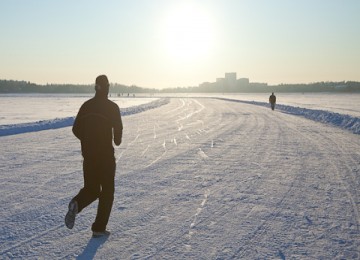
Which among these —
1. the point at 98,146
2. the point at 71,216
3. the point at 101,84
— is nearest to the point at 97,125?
the point at 98,146

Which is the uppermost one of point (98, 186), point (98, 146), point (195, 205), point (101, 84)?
point (101, 84)

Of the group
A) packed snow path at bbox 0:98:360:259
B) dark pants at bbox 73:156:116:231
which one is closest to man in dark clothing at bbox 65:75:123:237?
dark pants at bbox 73:156:116:231

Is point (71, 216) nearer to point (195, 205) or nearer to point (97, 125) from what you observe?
point (97, 125)

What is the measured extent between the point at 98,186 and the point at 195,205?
166cm

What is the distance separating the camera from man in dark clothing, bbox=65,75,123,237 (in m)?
3.81

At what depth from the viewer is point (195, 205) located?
16.4ft

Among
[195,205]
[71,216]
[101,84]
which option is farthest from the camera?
[195,205]

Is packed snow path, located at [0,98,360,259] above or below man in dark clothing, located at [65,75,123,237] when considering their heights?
below

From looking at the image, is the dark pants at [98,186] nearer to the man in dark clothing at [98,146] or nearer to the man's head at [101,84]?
the man in dark clothing at [98,146]

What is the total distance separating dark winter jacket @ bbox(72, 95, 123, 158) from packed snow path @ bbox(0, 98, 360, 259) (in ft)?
3.32

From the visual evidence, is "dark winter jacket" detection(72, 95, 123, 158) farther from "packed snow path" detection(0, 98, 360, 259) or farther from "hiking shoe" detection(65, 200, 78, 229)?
"packed snow path" detection(0, 98, 360, 259)

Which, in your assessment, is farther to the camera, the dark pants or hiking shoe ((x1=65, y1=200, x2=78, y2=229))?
the dark pants

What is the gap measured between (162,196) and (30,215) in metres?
1.95

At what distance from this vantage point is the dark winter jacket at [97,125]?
3.81 meters
